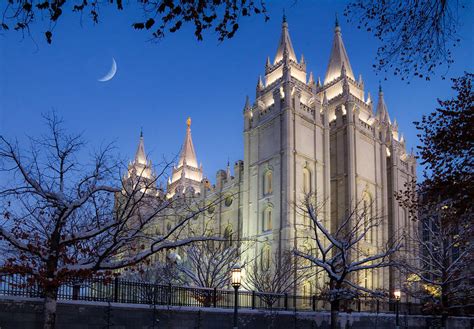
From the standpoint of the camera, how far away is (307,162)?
4678 centimetres

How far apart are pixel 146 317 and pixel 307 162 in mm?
31915

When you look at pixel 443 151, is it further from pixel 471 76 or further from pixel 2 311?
pixel 2 311

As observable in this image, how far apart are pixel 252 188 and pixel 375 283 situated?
14742 mm

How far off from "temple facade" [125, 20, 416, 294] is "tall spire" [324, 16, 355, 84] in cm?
11

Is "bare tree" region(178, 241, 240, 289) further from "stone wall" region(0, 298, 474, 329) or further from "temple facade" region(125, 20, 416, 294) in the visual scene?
"temple facade" region(125, 20, 416, 294)

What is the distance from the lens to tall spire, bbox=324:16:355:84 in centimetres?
5584

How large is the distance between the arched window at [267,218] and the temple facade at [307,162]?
0.29 ft

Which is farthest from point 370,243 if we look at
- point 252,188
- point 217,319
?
point 217,319

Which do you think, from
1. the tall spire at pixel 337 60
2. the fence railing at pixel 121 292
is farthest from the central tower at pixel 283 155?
the fence railing at pixel 121 292

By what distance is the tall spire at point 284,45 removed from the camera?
2045 inches

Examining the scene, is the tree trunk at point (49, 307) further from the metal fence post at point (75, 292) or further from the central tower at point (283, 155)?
the central tower at point (283, 155)

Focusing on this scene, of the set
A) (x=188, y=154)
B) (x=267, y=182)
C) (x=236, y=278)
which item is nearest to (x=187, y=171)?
(x=188, y=154)

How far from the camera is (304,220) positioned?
44406 mm

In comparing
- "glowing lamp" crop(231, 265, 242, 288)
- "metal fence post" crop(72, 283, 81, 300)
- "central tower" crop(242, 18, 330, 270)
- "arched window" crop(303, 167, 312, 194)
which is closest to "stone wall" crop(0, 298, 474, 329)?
"metal fence post" crop(72, 283, 81, 300)
